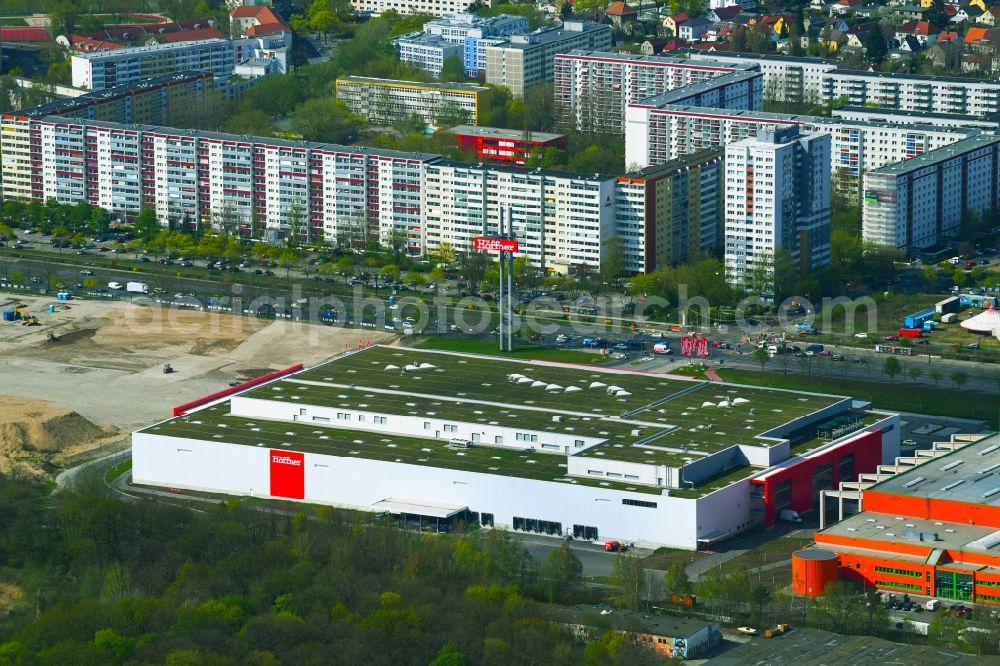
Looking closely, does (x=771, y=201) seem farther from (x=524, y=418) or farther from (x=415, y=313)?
(x=524, y=418)

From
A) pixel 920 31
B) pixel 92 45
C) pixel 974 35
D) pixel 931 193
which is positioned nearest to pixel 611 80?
pixel 920 31

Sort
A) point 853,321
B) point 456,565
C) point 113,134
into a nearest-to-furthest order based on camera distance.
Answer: point 456,565
point 853,321
point 113,134

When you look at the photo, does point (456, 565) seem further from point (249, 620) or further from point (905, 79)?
point (905, 79)

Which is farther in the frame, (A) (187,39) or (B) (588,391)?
(A) (187,39)

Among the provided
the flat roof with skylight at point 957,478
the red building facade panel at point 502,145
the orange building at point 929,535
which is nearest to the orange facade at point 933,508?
the orange building at point 929,535

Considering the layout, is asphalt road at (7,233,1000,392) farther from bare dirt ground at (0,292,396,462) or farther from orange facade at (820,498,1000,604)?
orange facade at (820,498,1000,604)

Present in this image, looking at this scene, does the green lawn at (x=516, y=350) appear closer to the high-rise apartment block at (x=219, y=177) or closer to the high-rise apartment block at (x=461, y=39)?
the high-rise apartment block at (x=219, y=177)

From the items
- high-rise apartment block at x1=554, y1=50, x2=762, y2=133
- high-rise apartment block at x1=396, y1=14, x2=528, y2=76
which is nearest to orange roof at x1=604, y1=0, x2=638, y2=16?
high-rise apartment block at x1=396, y1=14, x2=528, y2=76

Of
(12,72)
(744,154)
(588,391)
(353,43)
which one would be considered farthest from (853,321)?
(12,72)
